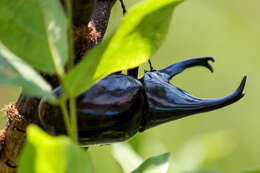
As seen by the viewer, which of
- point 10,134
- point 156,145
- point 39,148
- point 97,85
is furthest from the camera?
point 156,145

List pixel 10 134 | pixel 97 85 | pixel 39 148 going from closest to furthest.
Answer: pixel 39 148
pixel 97 85
pixel 10 134

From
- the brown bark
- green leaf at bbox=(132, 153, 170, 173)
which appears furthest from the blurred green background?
green leaf at bbox=(132, 153, 170, 173)

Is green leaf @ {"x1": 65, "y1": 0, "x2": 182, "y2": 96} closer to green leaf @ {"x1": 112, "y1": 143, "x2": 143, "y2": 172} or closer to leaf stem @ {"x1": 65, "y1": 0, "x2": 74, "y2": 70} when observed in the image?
leaf stem @ {"x1": 65, "y1": 0, "x2": 74, "y2": 70}

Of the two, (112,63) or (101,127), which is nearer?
(112,63)

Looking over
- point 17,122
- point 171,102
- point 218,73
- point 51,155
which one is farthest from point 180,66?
point 218,73

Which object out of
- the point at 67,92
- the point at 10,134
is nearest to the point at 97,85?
the point at 67,92

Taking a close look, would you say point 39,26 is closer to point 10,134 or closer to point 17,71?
point 17,71

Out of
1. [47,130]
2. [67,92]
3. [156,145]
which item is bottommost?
[156,145]

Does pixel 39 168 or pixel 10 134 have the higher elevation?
pixel 39 168
